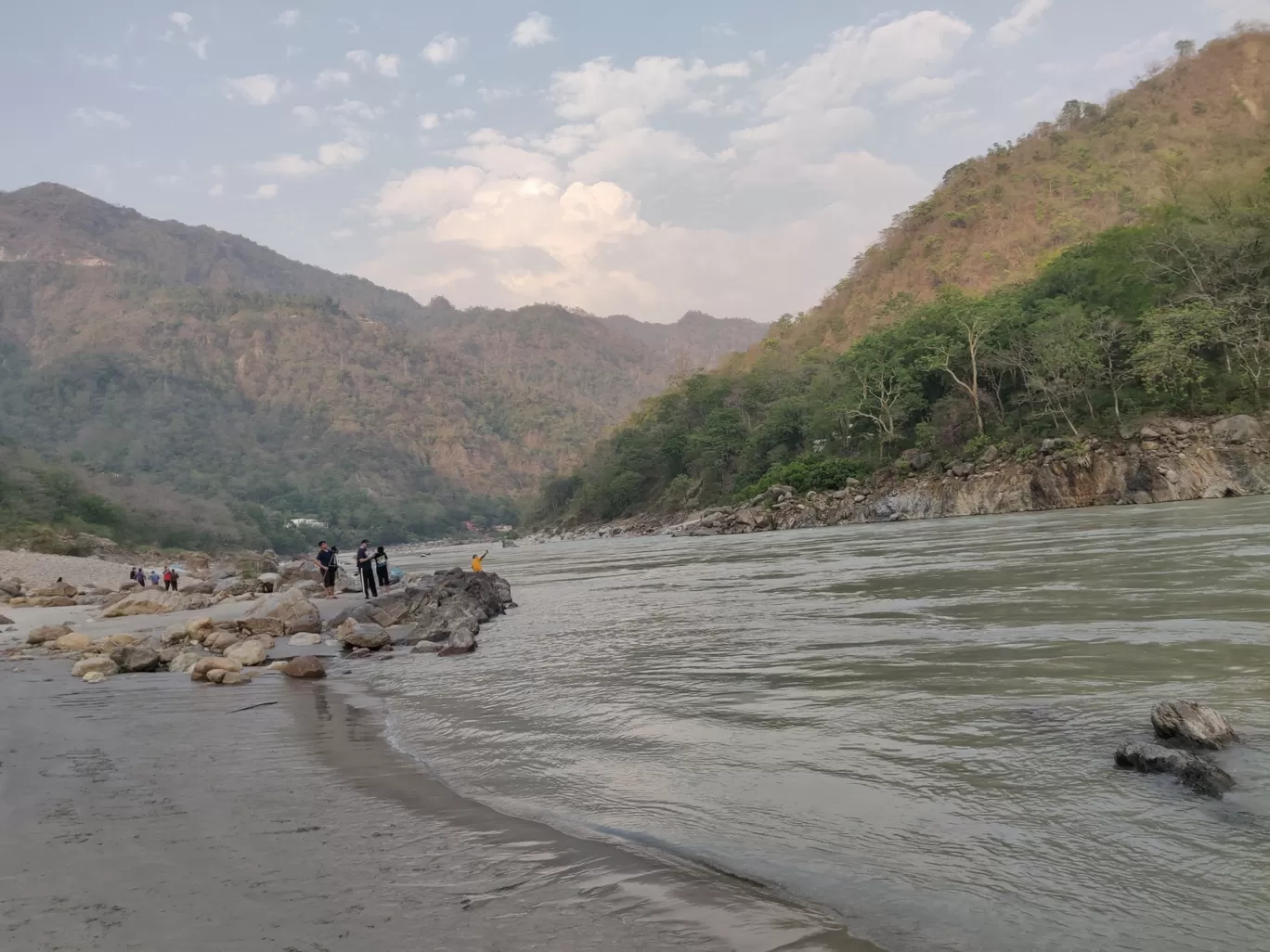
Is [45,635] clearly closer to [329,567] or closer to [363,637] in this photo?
[363,637]

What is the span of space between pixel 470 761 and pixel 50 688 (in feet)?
21.0

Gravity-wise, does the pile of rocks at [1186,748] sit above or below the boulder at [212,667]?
below

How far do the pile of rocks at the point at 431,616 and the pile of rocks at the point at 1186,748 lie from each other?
8.19m

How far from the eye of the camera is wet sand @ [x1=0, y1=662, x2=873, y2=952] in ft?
8.67

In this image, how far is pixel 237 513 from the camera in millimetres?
102062

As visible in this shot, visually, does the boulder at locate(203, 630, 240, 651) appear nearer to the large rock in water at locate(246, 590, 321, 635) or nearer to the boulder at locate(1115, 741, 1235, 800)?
the large rock in water at locate(246, 590, 321, 635)

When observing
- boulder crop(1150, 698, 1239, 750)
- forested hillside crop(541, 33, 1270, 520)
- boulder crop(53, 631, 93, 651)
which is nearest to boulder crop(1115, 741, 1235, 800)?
boulder crop(1150, 698, 1239, 750)

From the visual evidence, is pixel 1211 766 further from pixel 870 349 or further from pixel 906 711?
pixel 870 349

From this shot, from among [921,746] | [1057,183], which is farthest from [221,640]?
[1057,183]

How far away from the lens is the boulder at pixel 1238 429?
102 ft

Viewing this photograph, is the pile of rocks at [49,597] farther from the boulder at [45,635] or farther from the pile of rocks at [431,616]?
the pile of rocks at [431,616]

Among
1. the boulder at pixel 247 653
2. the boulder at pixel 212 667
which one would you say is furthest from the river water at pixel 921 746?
the boulder at pixel 247 653

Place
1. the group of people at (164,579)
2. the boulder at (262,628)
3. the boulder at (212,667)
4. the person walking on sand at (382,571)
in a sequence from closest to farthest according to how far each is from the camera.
Result: the boulder at (212,667) → the boulder at (262,628) → the person walking on sand at (382,571) → the group of people at (164,579)

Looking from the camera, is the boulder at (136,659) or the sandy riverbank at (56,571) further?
the sandy riverbank at (56,571)
